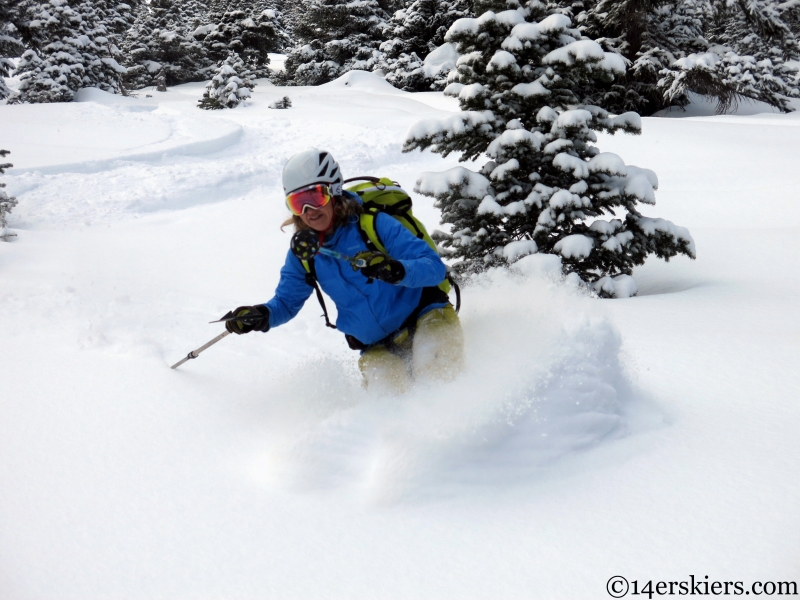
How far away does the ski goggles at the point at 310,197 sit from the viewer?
10.3ft

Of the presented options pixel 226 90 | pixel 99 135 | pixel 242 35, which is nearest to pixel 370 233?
pixel 99 135

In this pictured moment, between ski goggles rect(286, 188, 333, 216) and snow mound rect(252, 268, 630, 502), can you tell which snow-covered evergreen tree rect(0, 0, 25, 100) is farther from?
snow mound rect(252, 268, 630, 502)

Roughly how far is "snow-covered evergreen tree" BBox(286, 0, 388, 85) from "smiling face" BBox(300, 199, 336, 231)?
24.2 metres

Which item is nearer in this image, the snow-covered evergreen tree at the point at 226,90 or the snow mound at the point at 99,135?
the snow mound at the point at 99,135

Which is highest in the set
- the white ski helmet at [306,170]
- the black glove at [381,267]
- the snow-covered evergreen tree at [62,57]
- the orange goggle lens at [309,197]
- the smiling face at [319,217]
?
the white ski helmet at [306,170]

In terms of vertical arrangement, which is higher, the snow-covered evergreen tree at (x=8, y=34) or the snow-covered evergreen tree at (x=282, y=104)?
the snow-covered evergreen tree at (x=8, y=34)

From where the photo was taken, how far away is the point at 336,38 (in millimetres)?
27016

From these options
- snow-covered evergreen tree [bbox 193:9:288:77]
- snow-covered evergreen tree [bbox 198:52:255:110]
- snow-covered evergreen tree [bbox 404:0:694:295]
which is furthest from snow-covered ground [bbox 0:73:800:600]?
snow-covered evergreen tree [bbox 193:9:288:77]

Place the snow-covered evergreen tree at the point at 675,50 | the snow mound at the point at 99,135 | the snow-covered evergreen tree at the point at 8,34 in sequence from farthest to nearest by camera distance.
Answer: the snow-covered evergreen tree at the point at 675,50 < the snow mound at the point at 99,135 < the snow-covered evergreen tree at the point at 8,34

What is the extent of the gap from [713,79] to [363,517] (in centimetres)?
1537

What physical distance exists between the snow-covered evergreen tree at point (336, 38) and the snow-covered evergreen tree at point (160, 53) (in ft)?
19.4

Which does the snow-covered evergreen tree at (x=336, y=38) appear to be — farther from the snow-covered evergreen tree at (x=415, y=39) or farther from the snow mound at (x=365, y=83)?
the snow mound at (x=365, y=83)

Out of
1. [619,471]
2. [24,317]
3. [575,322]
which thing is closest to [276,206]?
[24,317]

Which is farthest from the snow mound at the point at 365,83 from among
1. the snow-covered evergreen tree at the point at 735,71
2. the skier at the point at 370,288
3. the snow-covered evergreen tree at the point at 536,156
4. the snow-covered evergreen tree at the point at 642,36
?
the skier at the point at 370,288
